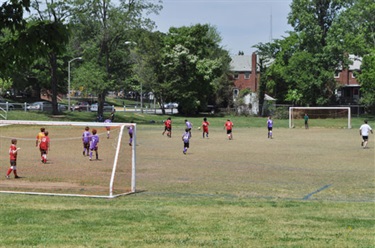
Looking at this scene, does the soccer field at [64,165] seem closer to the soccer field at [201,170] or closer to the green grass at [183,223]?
the soccer field at [201,170]

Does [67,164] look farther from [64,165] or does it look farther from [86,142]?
[86,142]

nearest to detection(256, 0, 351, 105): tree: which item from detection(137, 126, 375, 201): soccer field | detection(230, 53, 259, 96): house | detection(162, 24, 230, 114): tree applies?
detection(162, 24, 230, 114): tree

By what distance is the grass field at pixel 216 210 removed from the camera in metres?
8.84

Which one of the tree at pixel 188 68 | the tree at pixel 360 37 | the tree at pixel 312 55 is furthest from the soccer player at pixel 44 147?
the tree at pixel 312 55

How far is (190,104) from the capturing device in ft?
242

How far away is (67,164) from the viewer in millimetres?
22562

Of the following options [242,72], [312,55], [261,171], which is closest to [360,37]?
[312,55]

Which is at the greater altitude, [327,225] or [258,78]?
[258,78]

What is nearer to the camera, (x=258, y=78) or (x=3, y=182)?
(x=3, y=182)

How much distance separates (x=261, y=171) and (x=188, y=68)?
53.7 metres

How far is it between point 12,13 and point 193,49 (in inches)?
2792

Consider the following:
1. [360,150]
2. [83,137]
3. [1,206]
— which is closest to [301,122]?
[360,150]

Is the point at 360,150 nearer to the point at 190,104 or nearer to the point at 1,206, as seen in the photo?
the point at 1,206

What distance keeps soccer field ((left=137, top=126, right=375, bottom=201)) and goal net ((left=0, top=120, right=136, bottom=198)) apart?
110 centimetres
